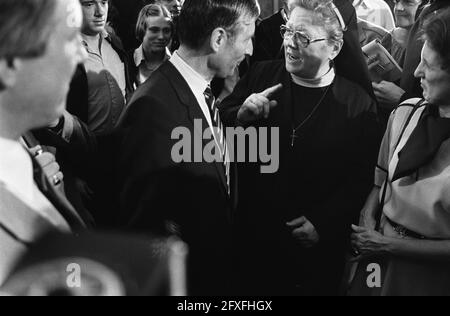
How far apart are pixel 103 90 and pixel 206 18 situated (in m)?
0.38

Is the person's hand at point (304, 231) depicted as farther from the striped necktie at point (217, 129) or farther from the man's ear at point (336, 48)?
the man's ear at point (336, 48)

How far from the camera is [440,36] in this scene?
5.33ft

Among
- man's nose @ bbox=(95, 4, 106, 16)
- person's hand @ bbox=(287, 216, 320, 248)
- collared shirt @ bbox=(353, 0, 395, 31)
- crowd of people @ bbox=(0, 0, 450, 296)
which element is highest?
man's nose @ bbox=(95, 4, 106, 16)

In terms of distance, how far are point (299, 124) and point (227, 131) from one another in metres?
0.25

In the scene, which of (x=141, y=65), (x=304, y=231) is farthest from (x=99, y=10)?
(x=304, y=231)

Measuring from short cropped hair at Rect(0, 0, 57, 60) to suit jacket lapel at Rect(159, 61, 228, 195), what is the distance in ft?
2.25

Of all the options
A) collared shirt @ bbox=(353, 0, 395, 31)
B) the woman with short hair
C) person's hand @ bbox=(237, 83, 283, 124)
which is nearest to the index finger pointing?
person's hand @ bbox=(237, 83, 283, 124)

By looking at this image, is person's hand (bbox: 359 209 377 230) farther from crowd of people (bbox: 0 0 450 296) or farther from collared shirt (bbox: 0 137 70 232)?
collared shirt (bbox: 0 137 70 232)

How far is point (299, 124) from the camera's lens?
77.2 inches

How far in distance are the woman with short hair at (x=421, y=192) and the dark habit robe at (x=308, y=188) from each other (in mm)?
159

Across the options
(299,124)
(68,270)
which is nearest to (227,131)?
(299,124)

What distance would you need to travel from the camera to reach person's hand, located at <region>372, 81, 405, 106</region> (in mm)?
2012
